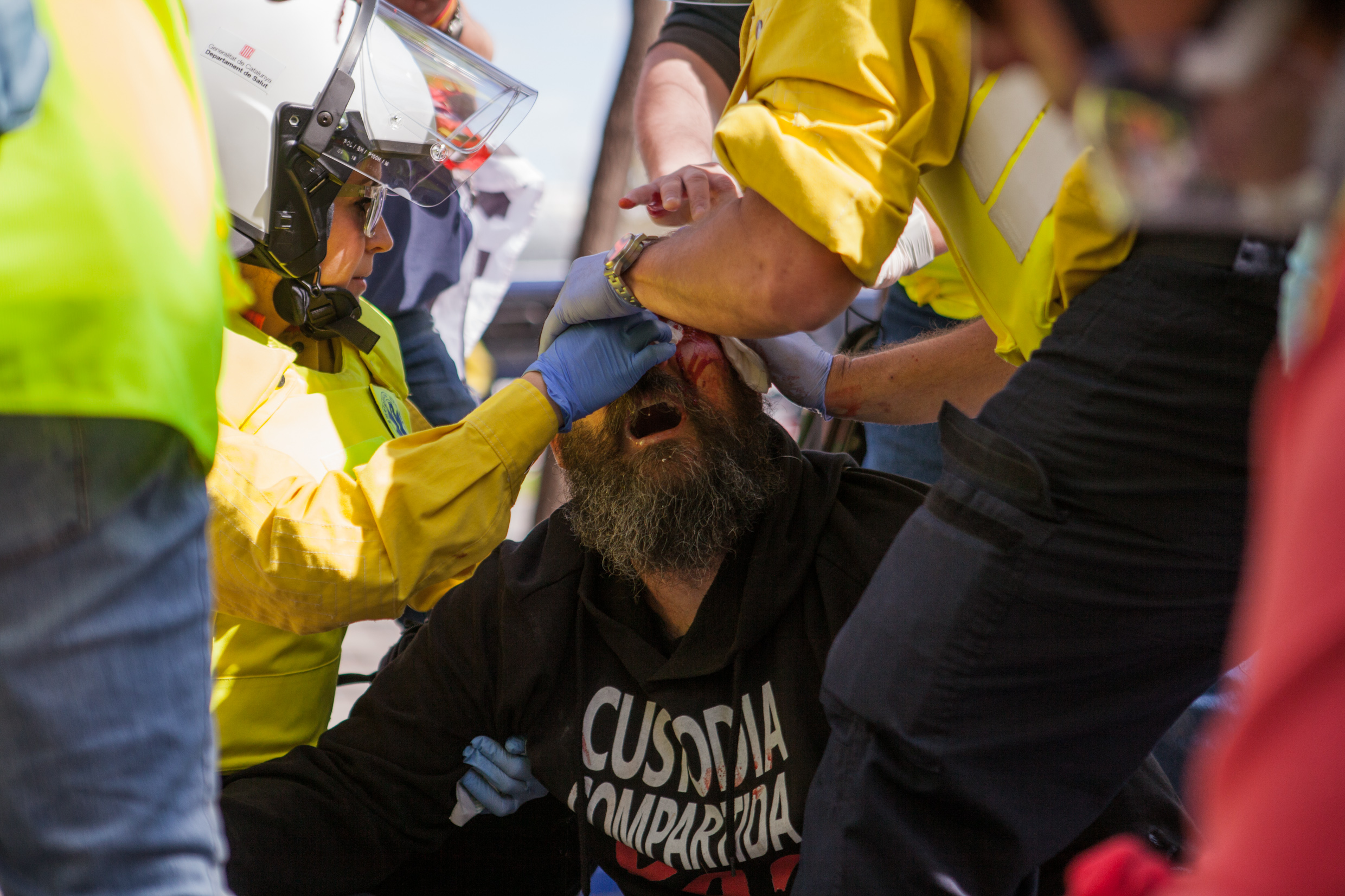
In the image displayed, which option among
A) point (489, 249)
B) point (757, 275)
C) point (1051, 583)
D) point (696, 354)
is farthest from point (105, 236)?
point (489, 249)

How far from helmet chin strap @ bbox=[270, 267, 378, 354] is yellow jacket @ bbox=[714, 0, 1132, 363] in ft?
4.09

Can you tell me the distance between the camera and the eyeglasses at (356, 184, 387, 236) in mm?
2459

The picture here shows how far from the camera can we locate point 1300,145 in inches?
22.2

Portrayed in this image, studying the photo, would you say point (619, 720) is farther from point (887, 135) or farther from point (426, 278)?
point (426, 278)

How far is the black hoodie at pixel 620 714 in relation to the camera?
189 centimetres

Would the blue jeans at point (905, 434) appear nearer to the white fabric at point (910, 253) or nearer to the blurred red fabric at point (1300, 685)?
the white fabric at point (910, 253)

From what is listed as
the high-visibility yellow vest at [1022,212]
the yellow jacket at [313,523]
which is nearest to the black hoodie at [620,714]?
the yellow jacket at [313,523]

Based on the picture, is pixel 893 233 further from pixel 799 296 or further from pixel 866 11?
pixel 866 11

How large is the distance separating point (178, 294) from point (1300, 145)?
3.07ft

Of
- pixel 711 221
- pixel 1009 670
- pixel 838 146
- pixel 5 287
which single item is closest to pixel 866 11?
pixel 838 146

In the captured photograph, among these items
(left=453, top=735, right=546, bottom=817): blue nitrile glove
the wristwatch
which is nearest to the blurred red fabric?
the wristwatch

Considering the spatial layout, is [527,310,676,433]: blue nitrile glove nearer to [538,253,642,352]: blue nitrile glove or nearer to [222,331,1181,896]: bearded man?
[538,253,642,352]: blue nitrile glove

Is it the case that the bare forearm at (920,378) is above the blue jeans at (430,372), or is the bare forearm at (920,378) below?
above

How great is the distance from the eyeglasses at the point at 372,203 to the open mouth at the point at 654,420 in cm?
76
